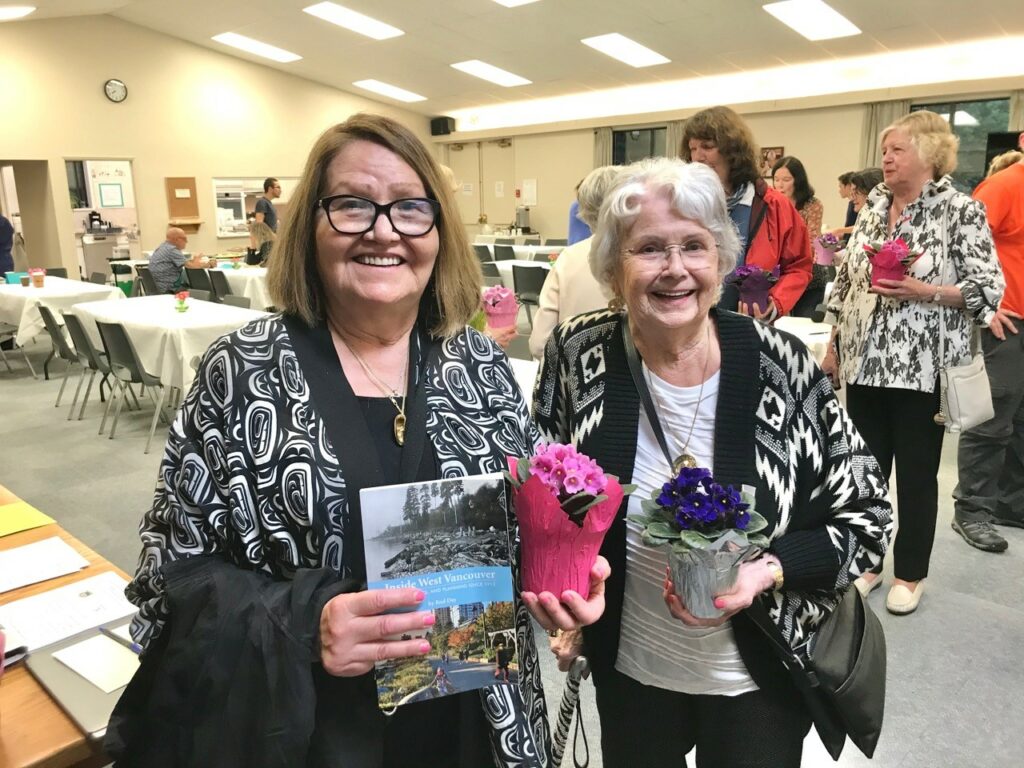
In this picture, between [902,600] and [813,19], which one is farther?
[813,19]

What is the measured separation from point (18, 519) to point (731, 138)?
7.66 ft

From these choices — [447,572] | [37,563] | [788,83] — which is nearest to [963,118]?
[788,83]

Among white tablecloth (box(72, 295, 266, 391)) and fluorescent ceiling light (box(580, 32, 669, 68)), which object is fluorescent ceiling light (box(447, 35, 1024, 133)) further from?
white tablecloth (box(72, 295, 266, 391))

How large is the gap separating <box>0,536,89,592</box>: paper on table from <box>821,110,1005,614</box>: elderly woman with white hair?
7.39 feet

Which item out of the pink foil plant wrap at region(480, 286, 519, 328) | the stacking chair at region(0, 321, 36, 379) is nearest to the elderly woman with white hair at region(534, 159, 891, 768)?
the pink foil plant wrap at region(480, 286, 519, 328)

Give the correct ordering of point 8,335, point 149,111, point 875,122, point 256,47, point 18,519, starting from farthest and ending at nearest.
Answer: point 256,47, point 149,111, point 875,122, point 8,335, point 18,519

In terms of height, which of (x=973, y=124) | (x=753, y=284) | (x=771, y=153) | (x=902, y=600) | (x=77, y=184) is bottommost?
(x=902, y=600)

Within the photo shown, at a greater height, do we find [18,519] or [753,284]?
[753,284]

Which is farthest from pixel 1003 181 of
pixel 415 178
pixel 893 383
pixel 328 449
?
pixel 328 449

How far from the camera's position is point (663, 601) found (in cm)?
133

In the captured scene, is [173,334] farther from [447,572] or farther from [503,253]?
[503,253]

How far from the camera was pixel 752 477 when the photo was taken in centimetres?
128

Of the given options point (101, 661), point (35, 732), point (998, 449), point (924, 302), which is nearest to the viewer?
point (35, 732)

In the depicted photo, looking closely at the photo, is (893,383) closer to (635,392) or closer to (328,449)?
(635,392)
